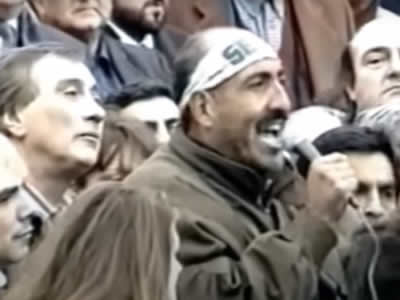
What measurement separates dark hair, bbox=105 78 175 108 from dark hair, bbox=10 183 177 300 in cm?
163

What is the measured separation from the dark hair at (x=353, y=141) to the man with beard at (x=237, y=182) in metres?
0.39

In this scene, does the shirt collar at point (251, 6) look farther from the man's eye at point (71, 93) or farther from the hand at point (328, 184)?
the hand at point (328, 184)

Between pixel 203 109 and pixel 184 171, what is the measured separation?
0.19 metres

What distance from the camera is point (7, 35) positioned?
562 cm

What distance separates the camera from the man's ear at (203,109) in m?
4.84

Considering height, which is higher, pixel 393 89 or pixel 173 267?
pixel 173 267

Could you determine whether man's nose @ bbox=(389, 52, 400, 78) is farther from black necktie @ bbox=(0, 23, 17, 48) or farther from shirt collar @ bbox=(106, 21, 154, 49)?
black necktie @ bbox=(0, 23, 17, 48)

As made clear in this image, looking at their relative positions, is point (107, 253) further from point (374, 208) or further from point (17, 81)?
point (374, 208)

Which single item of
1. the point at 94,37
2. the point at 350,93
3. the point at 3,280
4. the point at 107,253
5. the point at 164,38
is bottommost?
the point at 350,93

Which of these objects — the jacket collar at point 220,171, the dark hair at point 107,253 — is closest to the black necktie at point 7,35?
the jacket collar at point 220,171

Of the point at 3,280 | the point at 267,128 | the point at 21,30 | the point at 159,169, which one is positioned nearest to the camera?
the point at 3,280

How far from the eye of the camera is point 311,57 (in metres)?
6.67

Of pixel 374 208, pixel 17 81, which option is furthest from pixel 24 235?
pixel 374 208

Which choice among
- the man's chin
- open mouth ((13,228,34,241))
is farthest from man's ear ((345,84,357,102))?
open mouth ((13,228,34,241))
